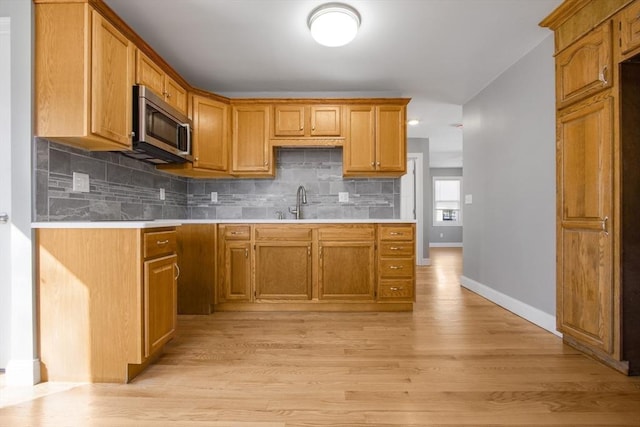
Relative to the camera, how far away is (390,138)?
3.57m

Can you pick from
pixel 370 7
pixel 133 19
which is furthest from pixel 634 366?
pixel 133 19

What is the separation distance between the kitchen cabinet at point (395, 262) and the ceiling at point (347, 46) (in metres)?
1.59

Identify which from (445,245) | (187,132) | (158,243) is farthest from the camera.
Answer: (445,245)

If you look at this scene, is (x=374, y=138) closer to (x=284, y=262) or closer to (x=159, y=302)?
(x=284, y=262)

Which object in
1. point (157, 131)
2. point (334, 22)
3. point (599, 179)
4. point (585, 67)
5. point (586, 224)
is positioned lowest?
point (586, 224)

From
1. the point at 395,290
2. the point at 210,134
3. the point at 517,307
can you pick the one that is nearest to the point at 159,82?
the point at 210,134

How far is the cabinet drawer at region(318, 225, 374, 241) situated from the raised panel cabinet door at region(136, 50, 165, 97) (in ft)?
6.01

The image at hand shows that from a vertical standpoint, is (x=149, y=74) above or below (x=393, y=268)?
above

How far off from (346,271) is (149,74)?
2.35 meters

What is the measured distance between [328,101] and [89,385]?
10.0ft

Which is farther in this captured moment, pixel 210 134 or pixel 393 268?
Answer: pixel 210 134

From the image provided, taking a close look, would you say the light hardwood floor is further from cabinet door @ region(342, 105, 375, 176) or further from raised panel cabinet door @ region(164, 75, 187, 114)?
raised panel cabinet door @ region(164, 75, 187, 114)

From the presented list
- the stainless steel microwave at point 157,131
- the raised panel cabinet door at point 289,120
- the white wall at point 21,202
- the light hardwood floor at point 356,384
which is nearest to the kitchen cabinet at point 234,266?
the light hardwood floor at point 356,384

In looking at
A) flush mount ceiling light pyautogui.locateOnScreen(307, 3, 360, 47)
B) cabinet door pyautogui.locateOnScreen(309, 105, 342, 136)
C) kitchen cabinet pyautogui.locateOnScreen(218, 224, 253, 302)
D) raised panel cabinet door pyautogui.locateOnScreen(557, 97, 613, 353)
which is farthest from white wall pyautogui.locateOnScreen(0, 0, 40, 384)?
raised panel cabinet door pyautogui.locateOnScreen(557, 97, 613, 353)
